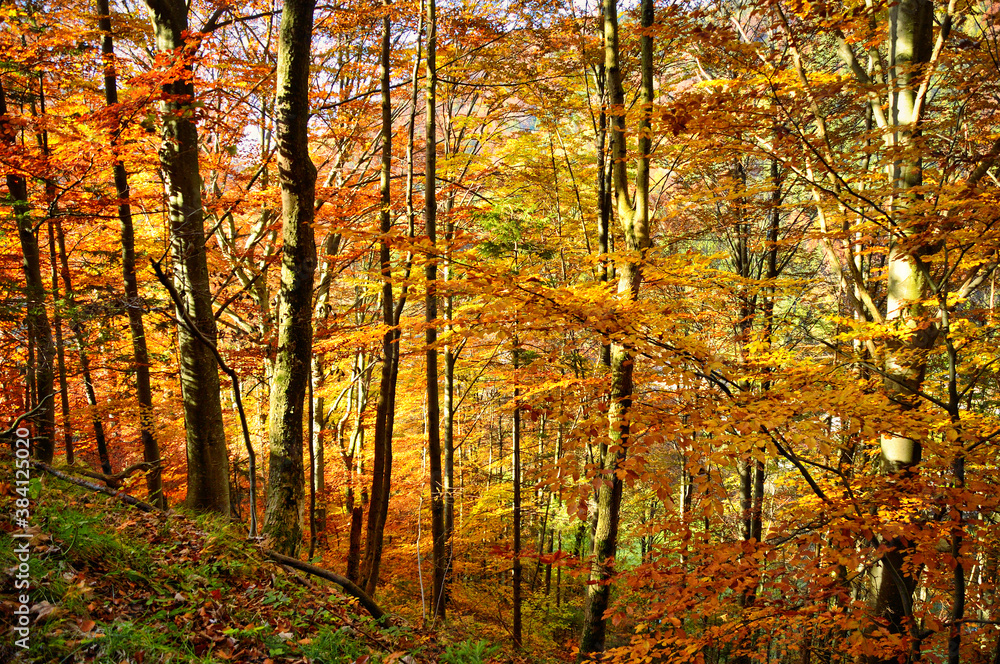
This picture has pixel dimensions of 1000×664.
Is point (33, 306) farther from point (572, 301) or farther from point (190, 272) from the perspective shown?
point (572, 301)

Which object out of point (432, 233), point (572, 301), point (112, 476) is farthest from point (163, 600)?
point (432, 233)

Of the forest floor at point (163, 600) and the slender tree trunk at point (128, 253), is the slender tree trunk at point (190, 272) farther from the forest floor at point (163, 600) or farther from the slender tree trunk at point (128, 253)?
the forest floor at point (163, 600)

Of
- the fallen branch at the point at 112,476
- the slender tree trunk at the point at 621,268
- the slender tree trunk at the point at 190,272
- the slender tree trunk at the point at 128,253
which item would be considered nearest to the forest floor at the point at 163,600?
the fallen branch at the point at 112,476

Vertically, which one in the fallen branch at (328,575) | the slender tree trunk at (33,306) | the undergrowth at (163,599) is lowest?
the fallen branch at (328,575)

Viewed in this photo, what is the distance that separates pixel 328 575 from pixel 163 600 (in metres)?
1.28

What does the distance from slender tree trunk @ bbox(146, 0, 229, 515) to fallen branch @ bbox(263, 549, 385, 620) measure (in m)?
2.04

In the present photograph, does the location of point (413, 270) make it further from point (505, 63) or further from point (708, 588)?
point (708, 588)

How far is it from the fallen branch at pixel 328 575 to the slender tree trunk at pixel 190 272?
6.68 ft

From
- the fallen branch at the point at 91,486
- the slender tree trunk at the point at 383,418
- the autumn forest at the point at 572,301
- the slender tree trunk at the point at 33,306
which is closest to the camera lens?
the fallen branch at the point at 91,486

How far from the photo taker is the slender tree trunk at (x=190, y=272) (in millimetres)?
5312

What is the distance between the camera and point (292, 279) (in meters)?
4.04

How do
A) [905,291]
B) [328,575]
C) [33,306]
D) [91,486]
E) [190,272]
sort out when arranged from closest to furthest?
[91,486]
[328,575]
[190,272]
[33,306]
[905,291]

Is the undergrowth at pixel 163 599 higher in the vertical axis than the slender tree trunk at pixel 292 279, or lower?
lower

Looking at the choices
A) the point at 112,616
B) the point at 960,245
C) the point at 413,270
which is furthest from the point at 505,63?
the point at 112,616
